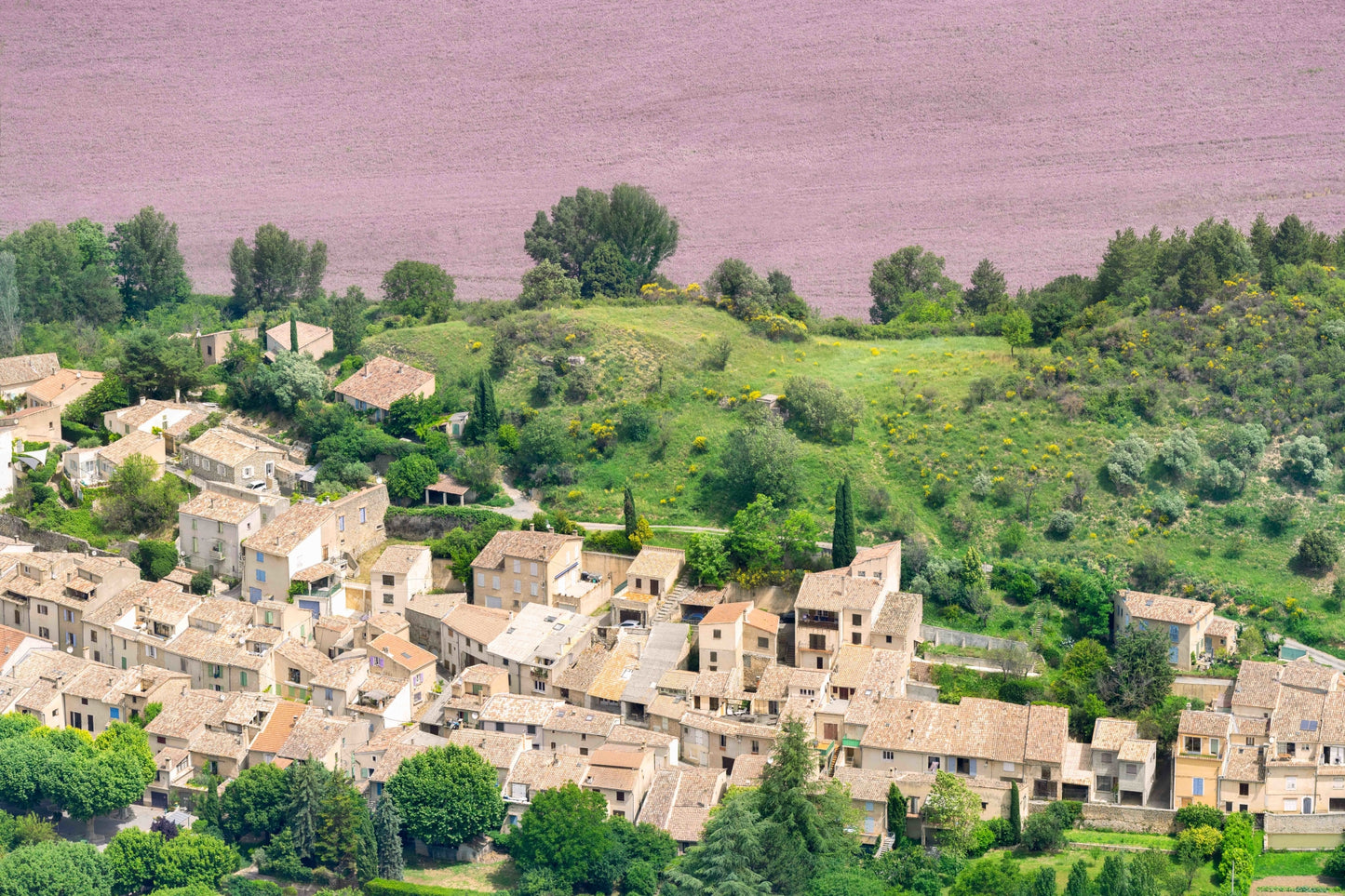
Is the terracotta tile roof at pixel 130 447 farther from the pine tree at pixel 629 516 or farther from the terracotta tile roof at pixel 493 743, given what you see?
the terracotta tile roof at pixel 493 743

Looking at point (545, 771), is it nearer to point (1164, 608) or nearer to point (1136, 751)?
point (1136, 751)

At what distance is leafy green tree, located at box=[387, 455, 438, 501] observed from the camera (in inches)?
3238

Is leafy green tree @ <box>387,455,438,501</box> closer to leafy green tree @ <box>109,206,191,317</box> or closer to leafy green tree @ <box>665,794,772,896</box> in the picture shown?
leafy green tree @ <box>665,794,772,896</box>

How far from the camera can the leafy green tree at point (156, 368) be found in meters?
90.5

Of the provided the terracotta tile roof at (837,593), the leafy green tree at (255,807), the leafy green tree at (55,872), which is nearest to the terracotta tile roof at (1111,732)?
the terracotta tile roof at (837,593)

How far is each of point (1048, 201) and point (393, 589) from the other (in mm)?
74501

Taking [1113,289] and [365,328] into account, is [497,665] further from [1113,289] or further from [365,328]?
[1113,289]

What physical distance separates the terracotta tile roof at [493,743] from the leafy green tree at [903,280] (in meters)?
49.5

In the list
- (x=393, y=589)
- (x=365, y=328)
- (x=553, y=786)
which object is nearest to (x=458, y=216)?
(x=365, y=328)

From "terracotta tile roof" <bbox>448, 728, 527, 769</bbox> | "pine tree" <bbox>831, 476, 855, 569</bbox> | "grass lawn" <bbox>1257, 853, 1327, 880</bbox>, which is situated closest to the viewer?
"grass lawn" <bbox>1257, 853, 1327, 880</bbox>

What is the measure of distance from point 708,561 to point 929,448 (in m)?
14.7

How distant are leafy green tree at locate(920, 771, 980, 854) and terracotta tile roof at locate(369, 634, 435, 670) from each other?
2141cm

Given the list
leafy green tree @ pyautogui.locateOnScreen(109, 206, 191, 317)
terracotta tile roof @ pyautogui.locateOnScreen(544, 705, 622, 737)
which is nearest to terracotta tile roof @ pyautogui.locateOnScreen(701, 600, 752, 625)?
terracotta tile roof @ pyautogui.locateOnScreen(544, 705, 622, 737)

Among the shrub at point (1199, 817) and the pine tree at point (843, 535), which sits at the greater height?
the pine tree at point (843, 535)
